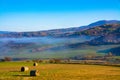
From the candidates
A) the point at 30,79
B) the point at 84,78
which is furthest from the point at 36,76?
the point at 84,78

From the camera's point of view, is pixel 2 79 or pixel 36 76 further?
pixel 36 76

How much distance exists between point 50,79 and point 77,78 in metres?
3.74

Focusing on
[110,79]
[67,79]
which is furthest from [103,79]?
[67,79]

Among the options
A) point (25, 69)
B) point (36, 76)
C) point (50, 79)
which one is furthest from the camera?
point (25, 69)

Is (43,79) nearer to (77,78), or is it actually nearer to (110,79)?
(77,78)

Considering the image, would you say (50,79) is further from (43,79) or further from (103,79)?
(103,79)

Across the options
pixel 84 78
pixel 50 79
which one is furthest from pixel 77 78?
pixel 50 79

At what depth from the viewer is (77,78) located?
132ft

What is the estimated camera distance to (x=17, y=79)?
3869 cm

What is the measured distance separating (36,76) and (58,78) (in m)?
4.43

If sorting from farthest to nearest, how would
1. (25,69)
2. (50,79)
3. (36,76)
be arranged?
(25,69), (36,76), (50,79)

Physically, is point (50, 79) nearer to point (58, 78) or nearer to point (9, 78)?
point (58, 78)

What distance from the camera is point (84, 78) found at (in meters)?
40.4

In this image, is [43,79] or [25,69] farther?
[25,69]
